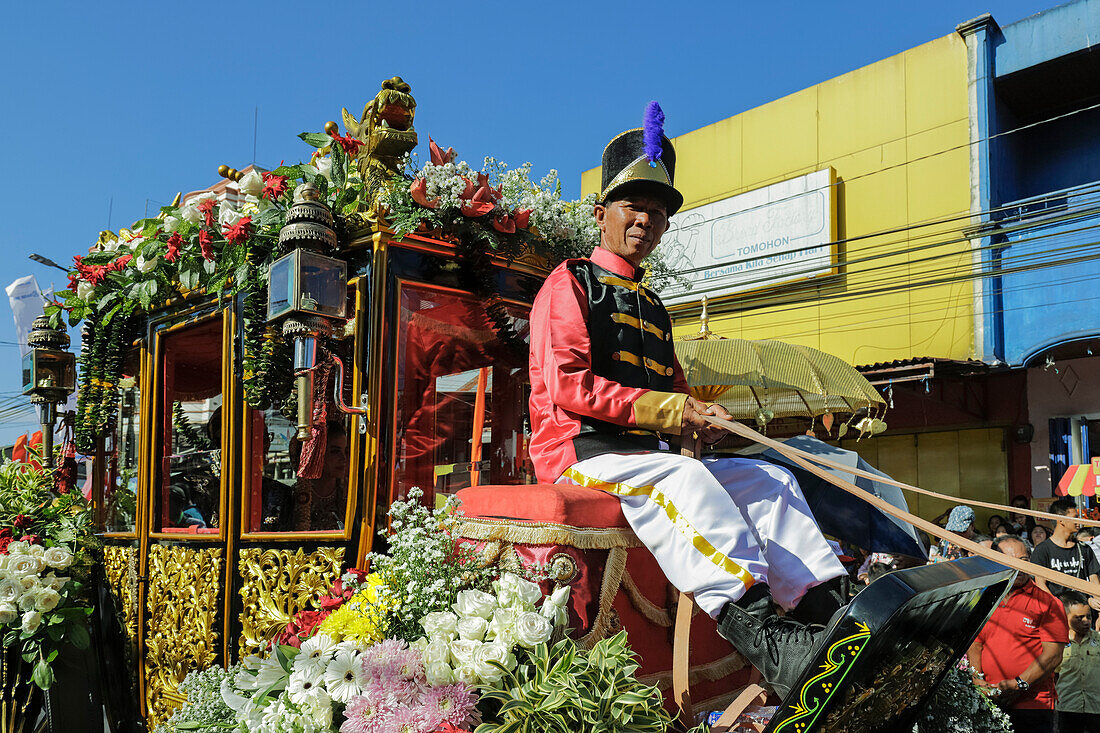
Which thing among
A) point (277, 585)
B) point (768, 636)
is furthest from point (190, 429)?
point (768, 636)

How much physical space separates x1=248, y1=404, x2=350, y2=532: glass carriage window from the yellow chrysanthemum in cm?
91

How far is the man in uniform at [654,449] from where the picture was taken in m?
2.59

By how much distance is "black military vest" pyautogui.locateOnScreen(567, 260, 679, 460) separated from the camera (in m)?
3.21

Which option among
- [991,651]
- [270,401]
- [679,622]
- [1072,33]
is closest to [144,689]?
[270,401]

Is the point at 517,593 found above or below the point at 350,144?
below

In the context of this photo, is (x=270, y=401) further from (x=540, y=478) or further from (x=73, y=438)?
(x=73, y=438)

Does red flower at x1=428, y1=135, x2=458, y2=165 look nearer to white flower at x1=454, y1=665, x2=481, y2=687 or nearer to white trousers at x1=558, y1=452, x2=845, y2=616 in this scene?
white trousers at x1=558, y1=452, x2=845, y2=616

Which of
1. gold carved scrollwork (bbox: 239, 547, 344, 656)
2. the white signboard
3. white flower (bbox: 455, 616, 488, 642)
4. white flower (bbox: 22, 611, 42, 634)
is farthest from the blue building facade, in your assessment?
white flower (bbox: 22, 611, 42, 634)

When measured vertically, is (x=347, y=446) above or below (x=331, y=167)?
below

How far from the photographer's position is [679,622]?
276 centimetres

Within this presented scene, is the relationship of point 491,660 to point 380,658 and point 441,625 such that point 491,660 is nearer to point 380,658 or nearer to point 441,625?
point 441,625

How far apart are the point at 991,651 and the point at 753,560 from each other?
2701 mm

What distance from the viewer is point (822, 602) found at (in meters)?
2.85

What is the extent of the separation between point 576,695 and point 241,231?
2873 mm
